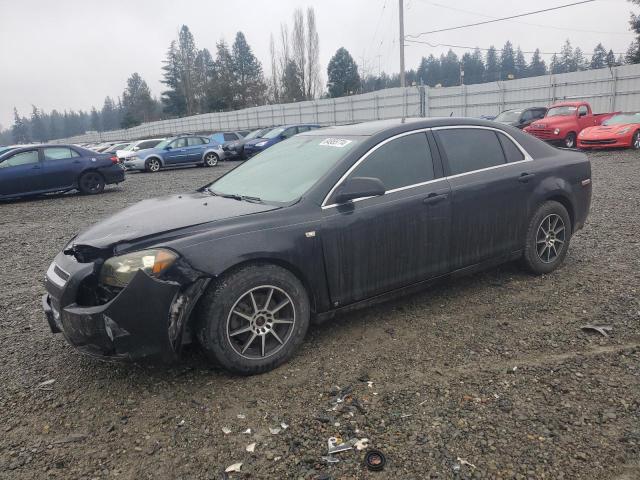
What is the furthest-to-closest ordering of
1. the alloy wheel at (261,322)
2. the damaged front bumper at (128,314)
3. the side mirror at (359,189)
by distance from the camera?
the side mirror at (359,189) < the alloy wheel at (261,322) < the damaged front bumper at (128,314)

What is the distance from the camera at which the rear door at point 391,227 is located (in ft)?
11.6

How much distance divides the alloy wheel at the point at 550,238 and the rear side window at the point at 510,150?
2.12 ft

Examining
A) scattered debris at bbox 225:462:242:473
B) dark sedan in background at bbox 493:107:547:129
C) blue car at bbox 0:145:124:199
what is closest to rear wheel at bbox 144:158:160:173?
blue car at bbox 0:145:124:199

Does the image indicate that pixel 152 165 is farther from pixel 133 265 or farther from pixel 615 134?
pixel 133 265

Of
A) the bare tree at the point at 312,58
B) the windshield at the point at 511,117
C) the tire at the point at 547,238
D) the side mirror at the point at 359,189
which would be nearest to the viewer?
the side mirror at the point at 359,189

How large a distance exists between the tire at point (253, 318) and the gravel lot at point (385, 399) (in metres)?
0.14

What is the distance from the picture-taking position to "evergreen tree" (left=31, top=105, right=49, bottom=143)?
132 m

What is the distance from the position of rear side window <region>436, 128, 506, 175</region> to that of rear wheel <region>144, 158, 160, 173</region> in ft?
62.8

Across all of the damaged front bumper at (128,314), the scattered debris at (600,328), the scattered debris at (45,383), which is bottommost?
the scattered debris at (600,328)

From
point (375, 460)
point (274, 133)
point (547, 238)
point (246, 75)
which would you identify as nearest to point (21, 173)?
point (274, 133)

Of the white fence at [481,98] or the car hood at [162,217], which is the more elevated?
the white fence at [481,98]

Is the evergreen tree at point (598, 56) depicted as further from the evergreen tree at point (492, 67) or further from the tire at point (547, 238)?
the tire at point (547, 238)

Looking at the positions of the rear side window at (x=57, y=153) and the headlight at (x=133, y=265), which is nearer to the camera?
the headlight at (x=133, y=265)

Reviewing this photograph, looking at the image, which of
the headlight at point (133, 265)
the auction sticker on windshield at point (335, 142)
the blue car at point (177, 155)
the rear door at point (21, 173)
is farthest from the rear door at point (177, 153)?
the headlight at point (133, 265)
